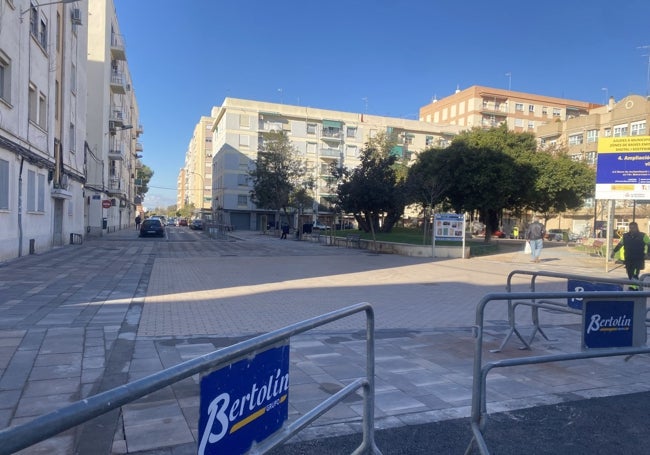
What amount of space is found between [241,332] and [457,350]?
3.07 metres

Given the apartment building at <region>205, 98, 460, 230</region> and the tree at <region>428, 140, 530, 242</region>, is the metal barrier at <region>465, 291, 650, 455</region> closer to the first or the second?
the tree at <region>428, 140, 530, 242</region>

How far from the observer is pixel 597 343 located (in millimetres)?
4453

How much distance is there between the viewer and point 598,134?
58125 mm

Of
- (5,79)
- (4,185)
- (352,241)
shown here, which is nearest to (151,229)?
(352,241)

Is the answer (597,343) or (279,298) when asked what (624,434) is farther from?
(279,298)

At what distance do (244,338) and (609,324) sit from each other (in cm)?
442

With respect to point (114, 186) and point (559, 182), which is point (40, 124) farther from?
point (559, 182)

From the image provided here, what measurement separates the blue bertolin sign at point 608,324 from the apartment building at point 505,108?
75303mm

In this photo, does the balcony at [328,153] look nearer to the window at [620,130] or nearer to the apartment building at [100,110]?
the apartment building at [100,110]

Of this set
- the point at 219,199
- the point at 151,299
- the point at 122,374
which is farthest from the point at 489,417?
the point at 219,199

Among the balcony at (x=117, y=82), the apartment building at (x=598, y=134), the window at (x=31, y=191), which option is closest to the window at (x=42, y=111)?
the window at (x=31, y=191)

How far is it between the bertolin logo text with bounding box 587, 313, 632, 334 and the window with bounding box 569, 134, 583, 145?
209ft

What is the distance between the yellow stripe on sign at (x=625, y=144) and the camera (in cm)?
1725

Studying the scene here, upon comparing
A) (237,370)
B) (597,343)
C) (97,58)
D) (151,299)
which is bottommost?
(151,299)
